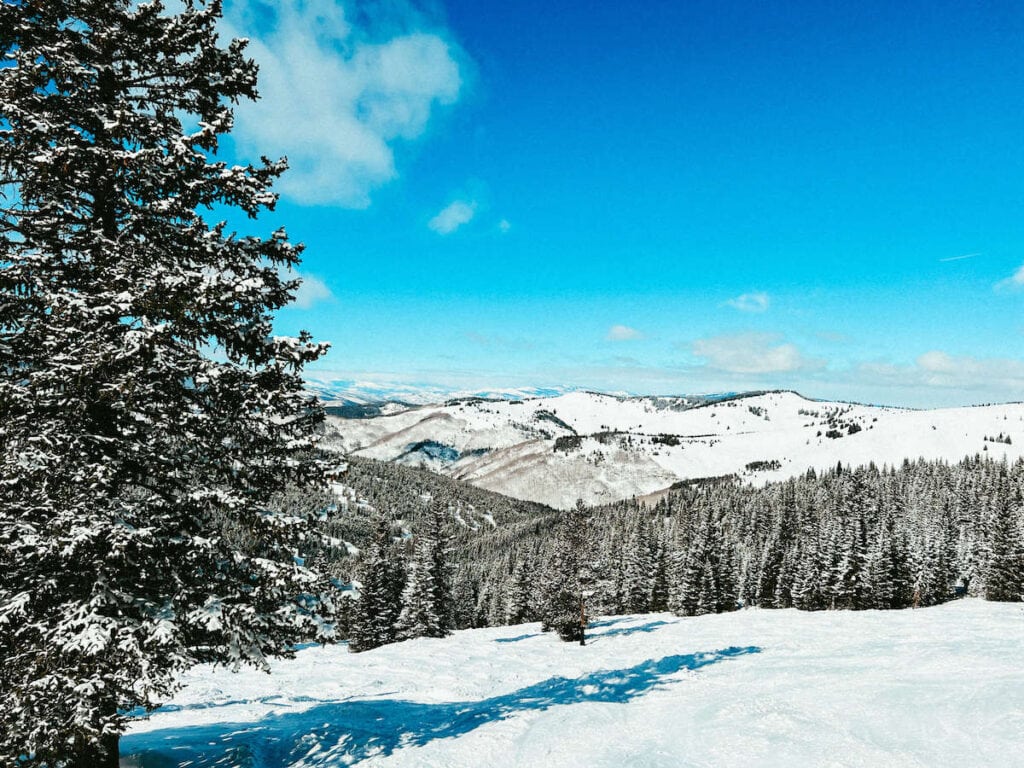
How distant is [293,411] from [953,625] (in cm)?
3750

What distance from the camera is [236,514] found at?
884 centimetres

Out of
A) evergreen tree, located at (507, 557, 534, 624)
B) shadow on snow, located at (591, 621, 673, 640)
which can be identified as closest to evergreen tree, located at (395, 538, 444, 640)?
shadow on snow, located at (591, 621, 673, 640)

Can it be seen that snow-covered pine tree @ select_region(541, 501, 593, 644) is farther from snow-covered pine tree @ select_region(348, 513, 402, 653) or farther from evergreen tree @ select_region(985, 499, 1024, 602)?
evergreen tree @ select_region(985, 499, 1024, 602)

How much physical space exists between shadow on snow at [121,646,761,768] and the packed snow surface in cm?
7

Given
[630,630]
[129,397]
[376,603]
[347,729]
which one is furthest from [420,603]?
[129,397]

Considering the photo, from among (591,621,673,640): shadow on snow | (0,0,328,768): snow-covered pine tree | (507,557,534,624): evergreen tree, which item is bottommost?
(507,557,534,624): evergreen tree

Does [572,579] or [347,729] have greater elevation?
[347,729]

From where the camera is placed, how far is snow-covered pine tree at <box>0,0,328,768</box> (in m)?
7.56

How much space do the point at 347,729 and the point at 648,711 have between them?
7.89m

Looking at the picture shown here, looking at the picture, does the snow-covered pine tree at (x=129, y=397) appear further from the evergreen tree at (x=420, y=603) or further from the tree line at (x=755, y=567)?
the evergreen tree at (x=420, y=603)

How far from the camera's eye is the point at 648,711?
14.2 metres

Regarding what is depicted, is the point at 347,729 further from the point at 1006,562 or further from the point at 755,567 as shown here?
the point at 755,567

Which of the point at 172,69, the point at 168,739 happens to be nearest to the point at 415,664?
the point at 168,739

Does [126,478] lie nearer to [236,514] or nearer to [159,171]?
[236,514]
